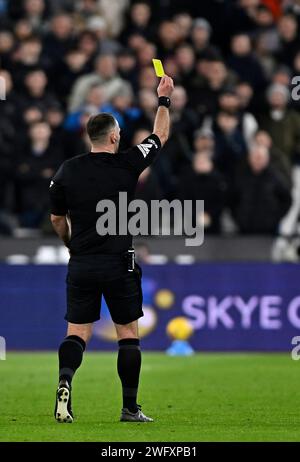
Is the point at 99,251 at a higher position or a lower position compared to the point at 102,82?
lower

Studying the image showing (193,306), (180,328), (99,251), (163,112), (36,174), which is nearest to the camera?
(99,251)

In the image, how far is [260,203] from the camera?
63.2 feet

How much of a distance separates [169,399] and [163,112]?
322 centimetres

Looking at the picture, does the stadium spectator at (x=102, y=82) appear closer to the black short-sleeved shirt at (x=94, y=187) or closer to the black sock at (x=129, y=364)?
the black short-sleeved shirt at (x=94, y=187)

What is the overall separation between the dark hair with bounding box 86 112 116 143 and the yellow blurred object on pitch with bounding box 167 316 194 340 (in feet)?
26.9

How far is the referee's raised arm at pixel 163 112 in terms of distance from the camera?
1038 cm

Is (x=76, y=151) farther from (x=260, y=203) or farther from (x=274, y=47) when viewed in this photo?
(x=274, y=47)

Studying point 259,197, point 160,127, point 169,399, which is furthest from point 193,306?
point 160,127

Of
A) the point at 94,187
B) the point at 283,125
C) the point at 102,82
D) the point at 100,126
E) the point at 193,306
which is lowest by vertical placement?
the point at 193,306

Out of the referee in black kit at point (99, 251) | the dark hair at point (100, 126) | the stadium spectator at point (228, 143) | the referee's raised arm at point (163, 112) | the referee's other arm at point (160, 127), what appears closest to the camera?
the dark hair at point (100, 126)

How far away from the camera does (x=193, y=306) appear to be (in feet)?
59.5

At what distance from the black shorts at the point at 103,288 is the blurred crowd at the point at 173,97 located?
8.89 m

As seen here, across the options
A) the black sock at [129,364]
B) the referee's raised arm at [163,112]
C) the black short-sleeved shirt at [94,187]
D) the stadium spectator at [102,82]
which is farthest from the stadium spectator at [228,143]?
the black sock at [129,364]

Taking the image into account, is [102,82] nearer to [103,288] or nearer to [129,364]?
[103,288]
